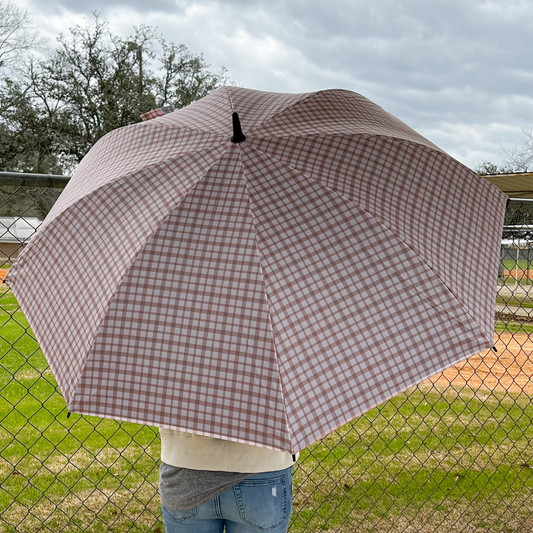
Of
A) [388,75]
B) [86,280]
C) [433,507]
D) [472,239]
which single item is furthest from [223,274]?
[388,75]

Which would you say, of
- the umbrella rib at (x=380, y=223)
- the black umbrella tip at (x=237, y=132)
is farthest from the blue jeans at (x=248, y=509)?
the black umbrella tip at (x=237, y=132)

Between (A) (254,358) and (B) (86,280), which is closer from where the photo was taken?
(A) (254,358)

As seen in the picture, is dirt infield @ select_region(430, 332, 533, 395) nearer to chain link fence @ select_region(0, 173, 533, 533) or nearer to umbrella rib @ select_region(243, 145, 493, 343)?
chain link fence @ select_region(0, 173, 533, 533)

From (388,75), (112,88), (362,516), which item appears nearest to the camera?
(362,516)

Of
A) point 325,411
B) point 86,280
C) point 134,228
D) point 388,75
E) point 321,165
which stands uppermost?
point 388,75

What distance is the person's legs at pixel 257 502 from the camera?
155 centimetres

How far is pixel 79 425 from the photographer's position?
562cm

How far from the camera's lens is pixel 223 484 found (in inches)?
60.8

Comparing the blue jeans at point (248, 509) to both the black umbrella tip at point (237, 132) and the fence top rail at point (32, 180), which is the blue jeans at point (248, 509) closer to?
the black umbrella tip at point (237, 132)

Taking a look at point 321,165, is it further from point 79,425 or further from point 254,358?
point 79,425

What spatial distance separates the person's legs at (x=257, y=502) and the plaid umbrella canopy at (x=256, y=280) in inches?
18.4

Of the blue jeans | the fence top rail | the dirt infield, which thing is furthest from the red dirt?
the blue jeans

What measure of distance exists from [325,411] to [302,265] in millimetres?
295

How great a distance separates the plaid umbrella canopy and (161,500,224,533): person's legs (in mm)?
536
